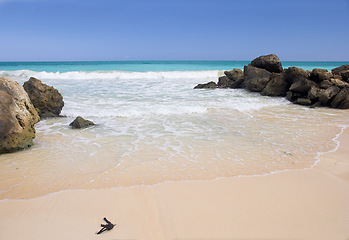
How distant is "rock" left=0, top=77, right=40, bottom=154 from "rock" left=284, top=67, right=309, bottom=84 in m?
10.4

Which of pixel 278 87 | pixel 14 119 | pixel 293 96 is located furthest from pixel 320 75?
pixel 14 119

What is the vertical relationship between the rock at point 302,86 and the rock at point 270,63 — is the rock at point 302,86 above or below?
below

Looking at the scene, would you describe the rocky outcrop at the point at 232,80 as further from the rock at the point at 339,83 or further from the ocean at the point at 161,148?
the ocean at the point at 161,148

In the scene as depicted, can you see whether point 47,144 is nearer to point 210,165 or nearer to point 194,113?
point 210,165

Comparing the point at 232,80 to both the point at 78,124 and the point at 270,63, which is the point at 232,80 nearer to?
the point at 270,63

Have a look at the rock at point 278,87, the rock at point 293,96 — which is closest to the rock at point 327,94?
the rock at point 293,96

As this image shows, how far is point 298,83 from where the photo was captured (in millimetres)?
10984

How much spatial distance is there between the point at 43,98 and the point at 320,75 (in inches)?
411

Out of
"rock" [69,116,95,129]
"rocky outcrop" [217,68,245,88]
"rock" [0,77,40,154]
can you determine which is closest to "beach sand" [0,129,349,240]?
"rock" [0,77,40,154]

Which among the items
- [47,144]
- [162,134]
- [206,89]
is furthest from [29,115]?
[206,89]

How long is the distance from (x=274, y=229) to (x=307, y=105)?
29.1 ft

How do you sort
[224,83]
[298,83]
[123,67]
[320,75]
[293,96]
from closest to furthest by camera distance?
[320,75]
[298,83]
[293,96]
[224,83]
[123,67]

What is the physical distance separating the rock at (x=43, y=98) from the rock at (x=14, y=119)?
234cm

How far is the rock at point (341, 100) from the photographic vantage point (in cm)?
944
